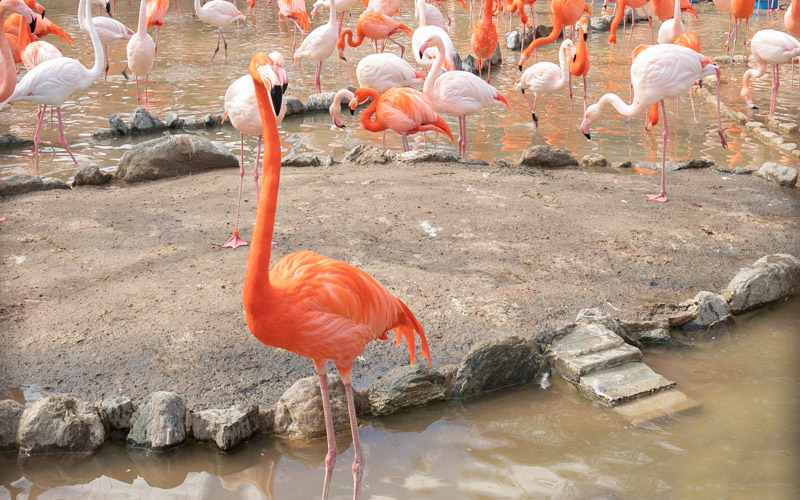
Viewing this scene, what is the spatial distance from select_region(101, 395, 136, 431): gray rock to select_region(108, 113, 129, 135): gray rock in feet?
16.7

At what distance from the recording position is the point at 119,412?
125 inches

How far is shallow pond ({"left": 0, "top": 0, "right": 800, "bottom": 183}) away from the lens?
7.34 m

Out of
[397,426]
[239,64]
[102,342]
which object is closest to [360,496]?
[397,426]

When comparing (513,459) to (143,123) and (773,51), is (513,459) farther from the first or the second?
→ (773,51)

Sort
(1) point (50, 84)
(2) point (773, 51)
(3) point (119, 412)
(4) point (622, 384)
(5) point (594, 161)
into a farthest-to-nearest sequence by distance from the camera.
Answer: (2) point (773, 51) → (5) point (594, 161) → (1) point (50, 84) → (4) point (622, 384) → (3) point (119, 412)

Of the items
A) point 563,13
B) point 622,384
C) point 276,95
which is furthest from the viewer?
point 563,13

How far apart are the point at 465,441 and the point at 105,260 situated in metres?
2.58

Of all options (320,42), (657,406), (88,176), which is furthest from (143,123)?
(657,406)

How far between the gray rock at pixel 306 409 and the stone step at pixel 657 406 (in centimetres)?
120

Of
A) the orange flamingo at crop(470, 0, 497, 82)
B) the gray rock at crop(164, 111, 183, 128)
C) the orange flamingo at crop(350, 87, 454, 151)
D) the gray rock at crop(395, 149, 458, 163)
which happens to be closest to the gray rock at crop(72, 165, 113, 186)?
the gray rock at crop(164, 111, 183, 128)

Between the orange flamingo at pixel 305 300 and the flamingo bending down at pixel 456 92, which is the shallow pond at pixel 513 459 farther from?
the flamingo bending down at pixel 456 92

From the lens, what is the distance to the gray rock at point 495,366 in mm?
3521

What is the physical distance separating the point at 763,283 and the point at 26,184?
5153 millimetres

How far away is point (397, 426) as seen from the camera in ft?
11.0
